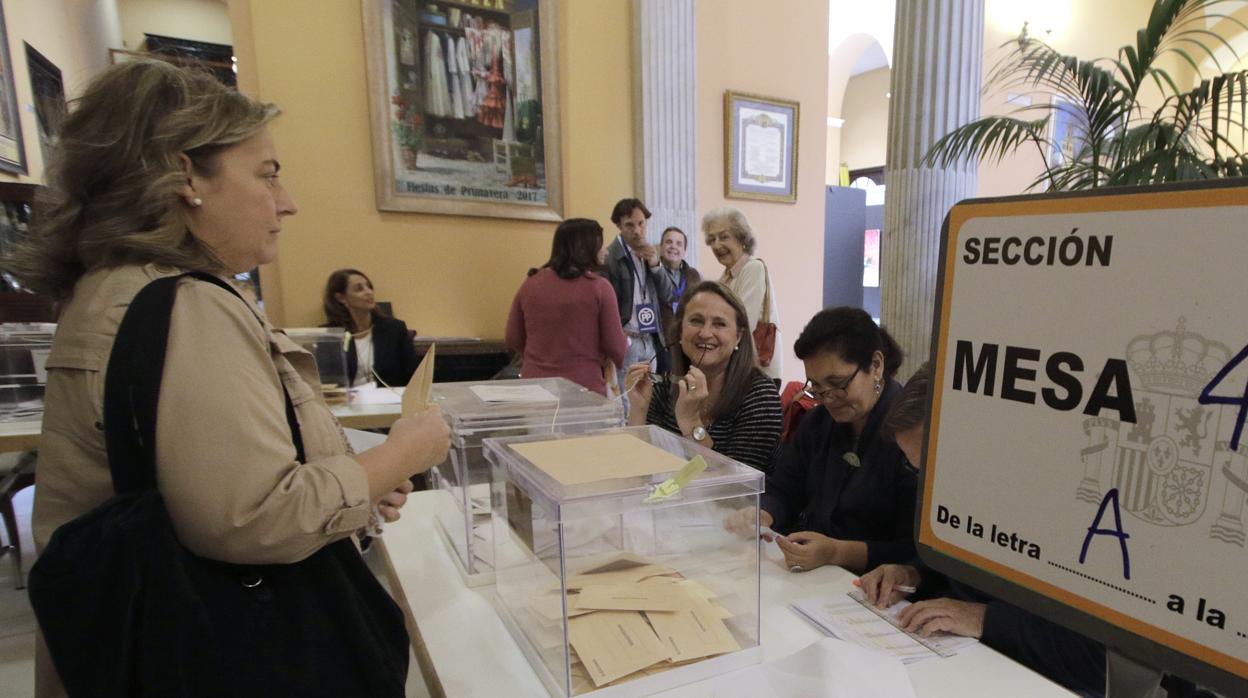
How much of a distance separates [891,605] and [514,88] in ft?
13.4

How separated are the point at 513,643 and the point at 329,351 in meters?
2.39

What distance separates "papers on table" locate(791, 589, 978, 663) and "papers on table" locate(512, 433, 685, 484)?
0.39 metres

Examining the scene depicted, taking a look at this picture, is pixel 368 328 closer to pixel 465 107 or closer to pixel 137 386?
pixel 465 107

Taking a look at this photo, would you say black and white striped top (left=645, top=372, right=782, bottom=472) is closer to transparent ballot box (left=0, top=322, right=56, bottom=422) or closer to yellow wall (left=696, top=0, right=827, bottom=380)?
transparent ballot box (left=0, top=322, right=56, bottom=422)

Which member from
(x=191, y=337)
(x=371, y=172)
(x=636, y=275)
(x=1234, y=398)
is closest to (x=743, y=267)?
(x=636, y=275)

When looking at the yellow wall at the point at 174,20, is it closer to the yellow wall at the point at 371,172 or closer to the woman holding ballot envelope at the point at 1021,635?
the yellow wall at the point at 371,172

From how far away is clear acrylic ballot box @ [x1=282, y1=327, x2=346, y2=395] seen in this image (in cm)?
294

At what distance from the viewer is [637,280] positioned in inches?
157

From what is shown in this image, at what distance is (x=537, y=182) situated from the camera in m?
4.47

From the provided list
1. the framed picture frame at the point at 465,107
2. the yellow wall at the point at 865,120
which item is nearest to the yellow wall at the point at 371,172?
the framed picture frame at the point at 465,107

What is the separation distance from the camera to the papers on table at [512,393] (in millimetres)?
1484

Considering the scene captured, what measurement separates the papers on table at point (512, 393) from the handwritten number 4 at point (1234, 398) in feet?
3.91

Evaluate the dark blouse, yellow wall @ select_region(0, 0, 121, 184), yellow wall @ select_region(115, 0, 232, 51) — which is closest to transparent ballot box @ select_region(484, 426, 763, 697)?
the dark blouse

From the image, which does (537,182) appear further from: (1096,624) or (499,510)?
(1096,624)
